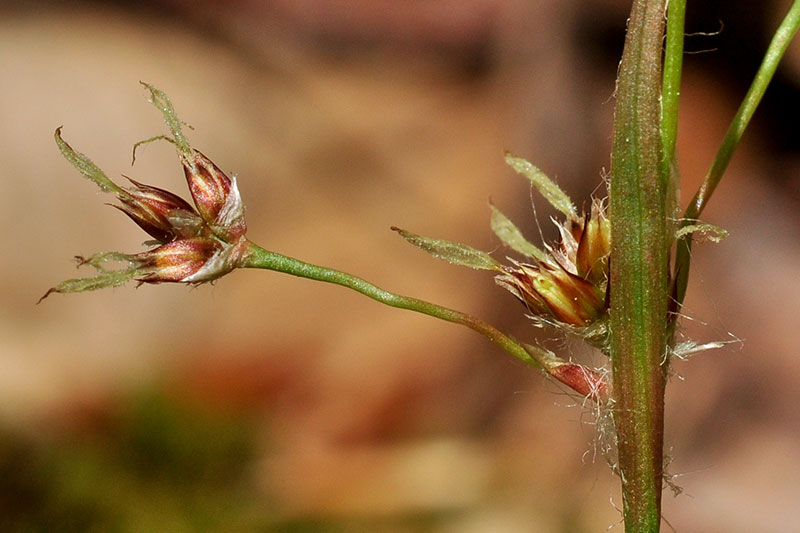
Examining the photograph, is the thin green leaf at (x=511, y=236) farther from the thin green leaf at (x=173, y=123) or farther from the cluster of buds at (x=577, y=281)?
the thin green leaf at (x=173, y=123)

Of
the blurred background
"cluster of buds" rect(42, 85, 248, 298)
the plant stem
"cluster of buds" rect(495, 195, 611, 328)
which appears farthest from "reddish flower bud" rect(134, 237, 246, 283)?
the blurred background

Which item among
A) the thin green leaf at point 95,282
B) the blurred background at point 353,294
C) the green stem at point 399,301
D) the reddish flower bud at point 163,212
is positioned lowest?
the thin green leaf at point 95,282

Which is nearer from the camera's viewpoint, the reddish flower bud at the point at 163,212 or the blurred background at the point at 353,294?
the reddish flower bud at the point at 163,212

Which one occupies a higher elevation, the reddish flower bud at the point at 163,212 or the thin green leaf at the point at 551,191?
the thin green leaf at the point at 551,191

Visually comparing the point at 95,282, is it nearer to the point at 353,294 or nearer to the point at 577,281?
the point at 577,281

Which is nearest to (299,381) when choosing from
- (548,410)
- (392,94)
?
(548,410)

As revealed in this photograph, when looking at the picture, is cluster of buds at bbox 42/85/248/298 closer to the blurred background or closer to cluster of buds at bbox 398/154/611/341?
cluster of buds at bbox 398/154/611/341

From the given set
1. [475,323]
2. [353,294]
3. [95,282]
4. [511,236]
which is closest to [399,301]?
[475,323]

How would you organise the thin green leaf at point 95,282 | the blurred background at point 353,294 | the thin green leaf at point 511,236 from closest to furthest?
A: the thin green leaf at point 95,282 < the thin green leaf at point 511,236 < the blurred background at point 353,294

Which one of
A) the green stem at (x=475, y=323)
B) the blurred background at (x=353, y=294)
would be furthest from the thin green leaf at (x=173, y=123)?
the blurred background at (x=353, y=294)
